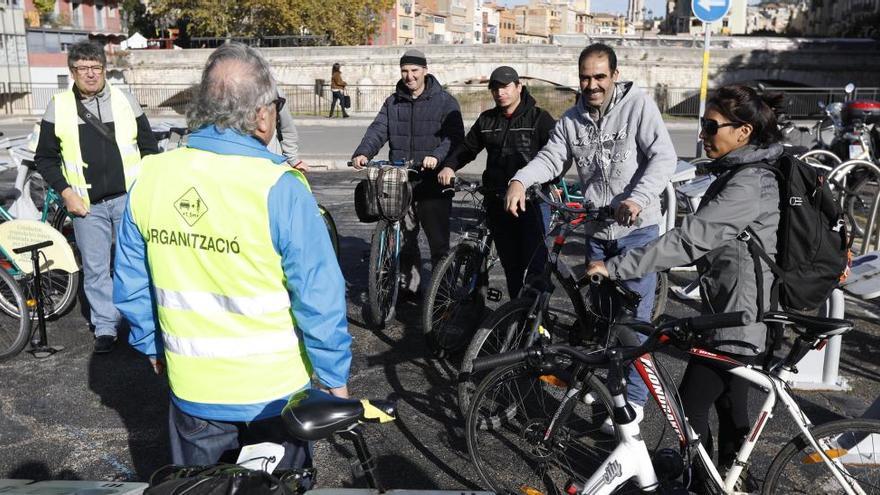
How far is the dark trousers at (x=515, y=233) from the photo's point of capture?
537cm

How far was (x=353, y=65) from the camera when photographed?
4547 cm

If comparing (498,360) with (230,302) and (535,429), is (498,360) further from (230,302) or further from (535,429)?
(230,302)

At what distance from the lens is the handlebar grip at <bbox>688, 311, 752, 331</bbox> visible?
272 centimetres

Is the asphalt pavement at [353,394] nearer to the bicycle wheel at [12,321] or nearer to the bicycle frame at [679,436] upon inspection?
the bicycle wheel at [12,321]

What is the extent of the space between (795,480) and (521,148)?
111 inches

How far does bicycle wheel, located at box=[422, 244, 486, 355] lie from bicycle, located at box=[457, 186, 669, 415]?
1.09m

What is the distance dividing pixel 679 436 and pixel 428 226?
3.33 m

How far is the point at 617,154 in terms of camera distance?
432 cm

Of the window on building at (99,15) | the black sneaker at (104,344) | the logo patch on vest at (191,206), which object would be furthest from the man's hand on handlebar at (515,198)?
the window on building at (99,15)

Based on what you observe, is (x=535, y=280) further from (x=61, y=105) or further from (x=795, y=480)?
(x=61, y=105)

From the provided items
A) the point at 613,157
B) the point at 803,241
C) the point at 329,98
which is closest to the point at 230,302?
the point at 803,241

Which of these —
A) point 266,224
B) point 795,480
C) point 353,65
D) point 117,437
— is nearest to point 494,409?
point 795,480

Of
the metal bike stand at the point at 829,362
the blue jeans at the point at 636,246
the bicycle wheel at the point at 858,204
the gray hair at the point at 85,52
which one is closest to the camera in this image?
the blue jeans at the point at 636,246

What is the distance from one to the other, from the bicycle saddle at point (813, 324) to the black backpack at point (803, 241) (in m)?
0.10
